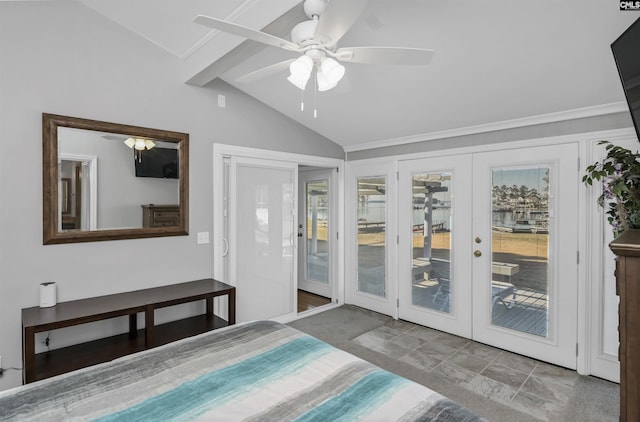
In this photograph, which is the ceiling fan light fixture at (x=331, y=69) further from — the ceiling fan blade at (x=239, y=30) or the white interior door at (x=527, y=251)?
the white interior door at (x=527, y=251)

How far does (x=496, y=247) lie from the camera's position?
329cm

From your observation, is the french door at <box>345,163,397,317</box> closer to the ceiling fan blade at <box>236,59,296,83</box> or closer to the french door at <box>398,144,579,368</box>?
the french door at <box>398,144,579,368</box>

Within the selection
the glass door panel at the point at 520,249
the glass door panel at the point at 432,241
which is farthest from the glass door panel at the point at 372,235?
the glass door panel at the point at 520,249

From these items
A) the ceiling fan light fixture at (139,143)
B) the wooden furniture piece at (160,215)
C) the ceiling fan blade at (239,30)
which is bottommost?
the wooden furniture piece at (160,215)

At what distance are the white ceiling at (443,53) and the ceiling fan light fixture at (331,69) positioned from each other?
41cm

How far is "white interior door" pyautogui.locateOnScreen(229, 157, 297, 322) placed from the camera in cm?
353

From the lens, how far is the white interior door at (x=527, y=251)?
2.87 meters

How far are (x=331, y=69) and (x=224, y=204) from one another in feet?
6.88

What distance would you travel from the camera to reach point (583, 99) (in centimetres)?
259

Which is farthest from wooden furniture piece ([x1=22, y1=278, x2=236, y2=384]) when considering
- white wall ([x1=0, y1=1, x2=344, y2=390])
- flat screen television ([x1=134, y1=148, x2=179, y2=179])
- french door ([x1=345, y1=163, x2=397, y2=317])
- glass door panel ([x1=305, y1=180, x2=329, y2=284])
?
glass door panel ([x1=305, y1=180, x2=329, y2=284])

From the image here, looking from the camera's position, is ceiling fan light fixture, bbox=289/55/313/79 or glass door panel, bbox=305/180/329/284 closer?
ceiling fan light fixture, bbox=289/55/313/79

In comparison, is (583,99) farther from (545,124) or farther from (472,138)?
(472,138)

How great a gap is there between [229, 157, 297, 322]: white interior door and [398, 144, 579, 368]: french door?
1354mm

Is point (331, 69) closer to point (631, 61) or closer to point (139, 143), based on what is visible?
point (631, 61)
